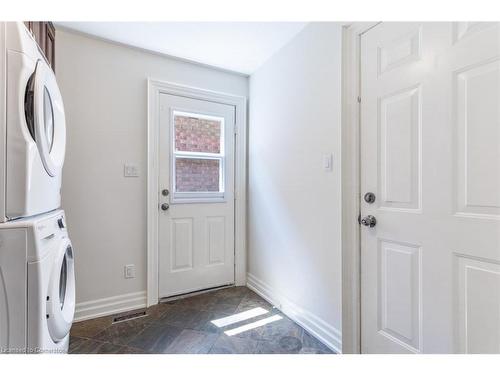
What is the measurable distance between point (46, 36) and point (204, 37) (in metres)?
1.08

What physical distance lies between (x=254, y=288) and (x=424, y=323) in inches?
64.0

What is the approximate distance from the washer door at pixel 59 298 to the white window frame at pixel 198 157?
3.39ft

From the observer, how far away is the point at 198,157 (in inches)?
95.9

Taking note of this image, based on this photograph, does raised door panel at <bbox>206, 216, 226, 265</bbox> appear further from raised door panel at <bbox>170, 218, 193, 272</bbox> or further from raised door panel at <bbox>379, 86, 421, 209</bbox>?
raised door panel at <bbox>379, 86, 421, 209</bbox>

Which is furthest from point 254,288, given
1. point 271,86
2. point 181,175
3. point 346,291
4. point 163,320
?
point 271,86

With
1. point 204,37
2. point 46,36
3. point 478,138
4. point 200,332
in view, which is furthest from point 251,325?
point 46,36

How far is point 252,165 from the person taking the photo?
2.58 meters

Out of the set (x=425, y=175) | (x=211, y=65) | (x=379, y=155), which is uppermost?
(x=211, y=65)

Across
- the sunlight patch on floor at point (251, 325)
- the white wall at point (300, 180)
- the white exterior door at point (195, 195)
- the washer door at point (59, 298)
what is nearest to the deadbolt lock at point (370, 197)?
the white wall at point (300, 180)

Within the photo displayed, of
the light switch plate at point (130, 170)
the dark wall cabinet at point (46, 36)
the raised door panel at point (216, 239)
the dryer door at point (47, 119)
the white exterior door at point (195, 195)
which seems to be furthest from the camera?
the raised door panel at point (216, 239)

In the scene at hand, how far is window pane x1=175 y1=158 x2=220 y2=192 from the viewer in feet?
7.72

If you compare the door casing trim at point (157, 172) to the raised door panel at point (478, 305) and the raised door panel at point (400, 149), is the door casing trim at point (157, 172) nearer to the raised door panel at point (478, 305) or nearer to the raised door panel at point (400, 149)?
the raised door panel at point (400, 149)

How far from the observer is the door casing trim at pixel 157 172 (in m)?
2.17
